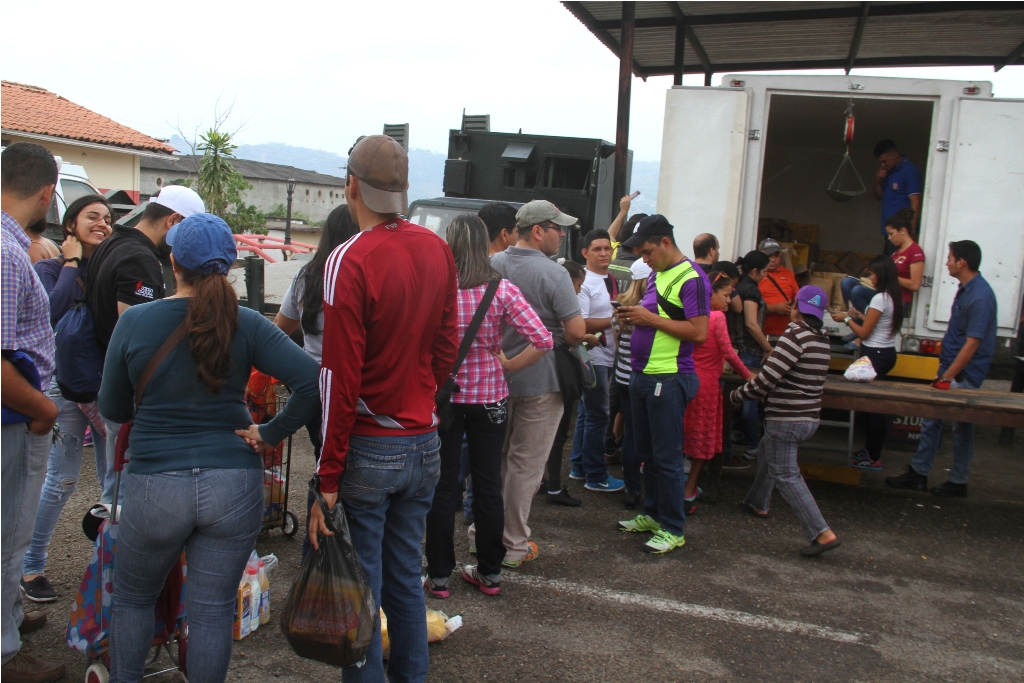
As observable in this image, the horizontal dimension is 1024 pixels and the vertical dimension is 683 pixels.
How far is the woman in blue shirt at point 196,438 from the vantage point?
2.32 meters

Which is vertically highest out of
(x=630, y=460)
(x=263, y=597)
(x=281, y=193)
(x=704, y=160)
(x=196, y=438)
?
(x=281, y=193)

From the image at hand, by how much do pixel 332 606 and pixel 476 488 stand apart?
1517 mm

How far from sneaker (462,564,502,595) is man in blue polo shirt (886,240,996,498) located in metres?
3.85

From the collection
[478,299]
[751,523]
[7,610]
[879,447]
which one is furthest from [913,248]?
[7,610]

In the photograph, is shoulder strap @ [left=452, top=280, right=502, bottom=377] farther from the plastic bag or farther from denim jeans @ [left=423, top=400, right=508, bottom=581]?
the plastic bag

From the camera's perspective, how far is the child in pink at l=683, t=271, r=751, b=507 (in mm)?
5297

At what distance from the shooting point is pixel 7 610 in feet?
9.50

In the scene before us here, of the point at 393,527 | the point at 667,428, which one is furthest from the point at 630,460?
the point at 393,527

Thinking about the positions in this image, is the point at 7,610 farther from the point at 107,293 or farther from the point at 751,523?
the point at 751,523

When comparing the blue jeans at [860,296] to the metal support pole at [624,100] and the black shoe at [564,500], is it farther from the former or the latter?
the metal support pole at [624,100]

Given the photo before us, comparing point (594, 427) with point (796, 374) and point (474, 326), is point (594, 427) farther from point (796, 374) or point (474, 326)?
point (474, 326)

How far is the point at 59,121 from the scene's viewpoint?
2355 cm

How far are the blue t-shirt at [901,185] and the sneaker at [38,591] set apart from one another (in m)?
7.43

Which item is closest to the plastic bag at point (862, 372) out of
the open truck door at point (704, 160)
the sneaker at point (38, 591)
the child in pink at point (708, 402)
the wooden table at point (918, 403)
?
the wooden table at point (918, 403)
